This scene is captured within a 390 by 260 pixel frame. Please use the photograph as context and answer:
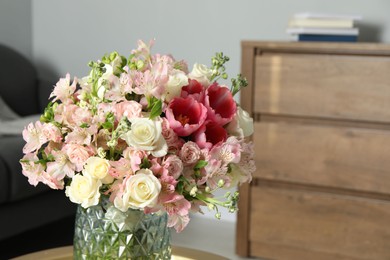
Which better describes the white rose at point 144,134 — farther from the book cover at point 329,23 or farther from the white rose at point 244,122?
the book cover at point 329,23

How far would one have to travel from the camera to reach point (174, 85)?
1061 mm

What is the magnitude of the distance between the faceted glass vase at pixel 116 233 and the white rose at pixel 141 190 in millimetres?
88

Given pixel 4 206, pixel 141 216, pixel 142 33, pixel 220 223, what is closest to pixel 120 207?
pixel 141 216

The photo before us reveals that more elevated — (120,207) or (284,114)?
(120,207)

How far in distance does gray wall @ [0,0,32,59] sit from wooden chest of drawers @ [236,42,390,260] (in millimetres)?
1466

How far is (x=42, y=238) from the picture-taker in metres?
2.96

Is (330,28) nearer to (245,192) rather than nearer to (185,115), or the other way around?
(245,192)

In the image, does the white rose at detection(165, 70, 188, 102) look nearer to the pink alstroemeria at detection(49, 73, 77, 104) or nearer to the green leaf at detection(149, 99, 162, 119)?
the green leaf at detection(149, 99, 162, 119)

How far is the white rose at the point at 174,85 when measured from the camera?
3.48 ft

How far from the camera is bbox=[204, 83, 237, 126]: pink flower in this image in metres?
1.07

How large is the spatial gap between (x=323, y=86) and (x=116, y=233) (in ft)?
5.66

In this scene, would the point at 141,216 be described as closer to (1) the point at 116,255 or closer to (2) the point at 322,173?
(1) the point at 116,255

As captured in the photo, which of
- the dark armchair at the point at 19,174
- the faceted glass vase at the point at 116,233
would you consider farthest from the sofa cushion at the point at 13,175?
the faceted glass vase at the point at 116,233

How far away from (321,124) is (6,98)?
4.80ft
